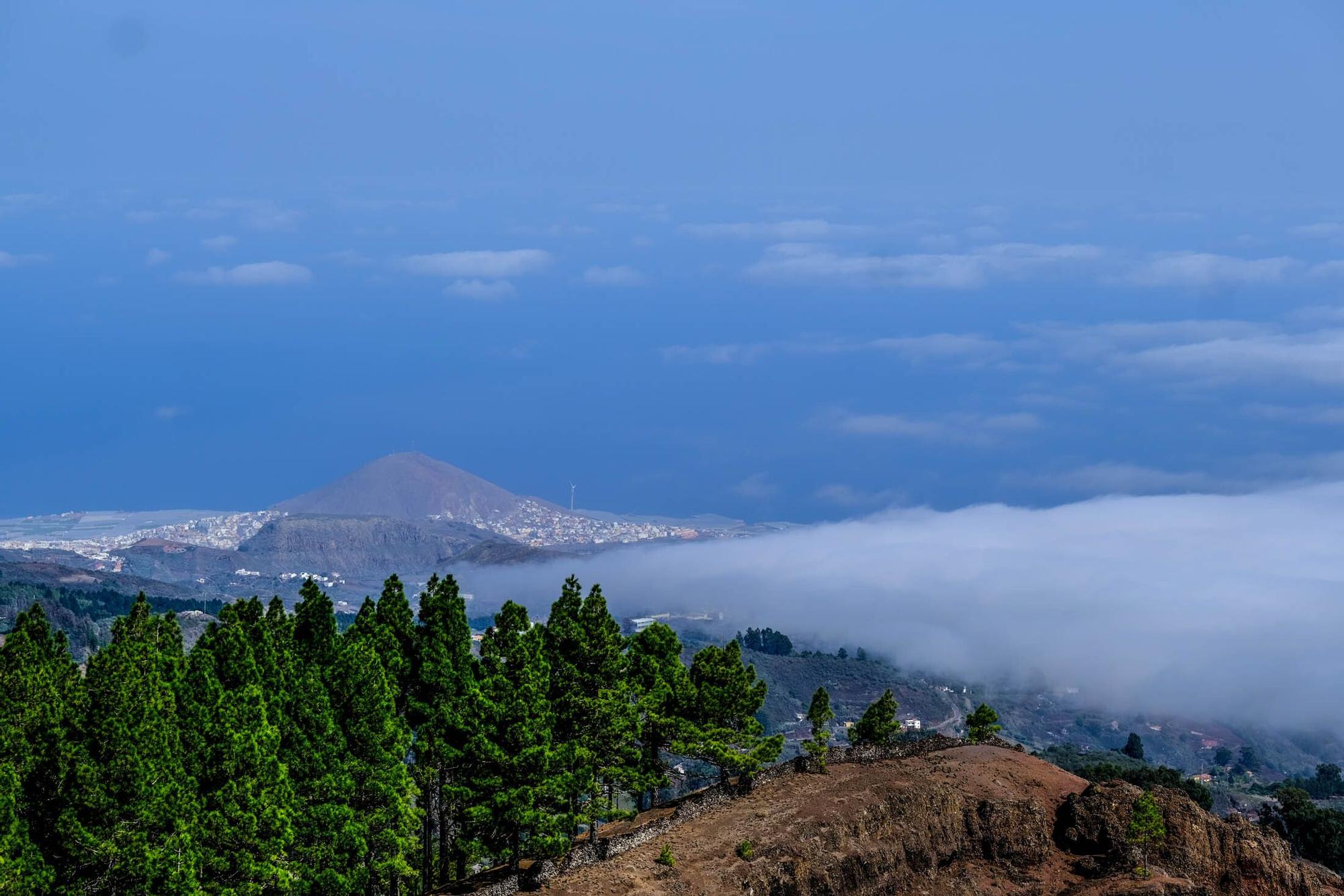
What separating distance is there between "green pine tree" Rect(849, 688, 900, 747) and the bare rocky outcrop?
13.3 meters

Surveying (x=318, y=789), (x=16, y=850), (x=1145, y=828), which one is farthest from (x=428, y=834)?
(x=1145, y=828)

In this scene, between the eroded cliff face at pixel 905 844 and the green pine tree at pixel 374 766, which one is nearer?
the green pine tree at pixel 374 766

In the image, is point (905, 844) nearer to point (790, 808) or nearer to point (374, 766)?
point (790, 808)

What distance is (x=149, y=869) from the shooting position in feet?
194

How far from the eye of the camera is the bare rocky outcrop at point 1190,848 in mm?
84938

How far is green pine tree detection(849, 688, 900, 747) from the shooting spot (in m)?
97.3

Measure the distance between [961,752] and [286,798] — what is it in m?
49.1

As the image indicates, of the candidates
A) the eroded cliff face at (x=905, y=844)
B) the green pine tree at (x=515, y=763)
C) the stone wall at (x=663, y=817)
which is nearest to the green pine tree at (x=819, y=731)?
the stone wall at (x=663, y=817)

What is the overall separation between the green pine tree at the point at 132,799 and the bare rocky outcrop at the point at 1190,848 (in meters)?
53.6

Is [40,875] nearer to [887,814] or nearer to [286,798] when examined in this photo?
[286,798]

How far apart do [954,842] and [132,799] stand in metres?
48.7

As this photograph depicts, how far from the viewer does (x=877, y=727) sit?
97.5 m

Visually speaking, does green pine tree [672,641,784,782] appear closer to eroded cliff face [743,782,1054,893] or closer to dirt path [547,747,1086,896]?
dirt path [547,747,1086,896]

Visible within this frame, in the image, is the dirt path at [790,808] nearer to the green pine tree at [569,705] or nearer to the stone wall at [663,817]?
the stone wall at [663,817]
